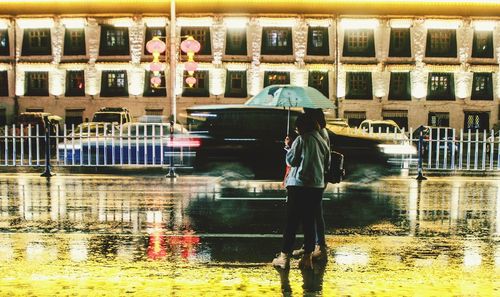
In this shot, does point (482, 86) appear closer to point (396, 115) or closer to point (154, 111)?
point (396, 115)

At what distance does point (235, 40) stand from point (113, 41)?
25.8 ft

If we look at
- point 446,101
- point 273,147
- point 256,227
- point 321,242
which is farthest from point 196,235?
point 446,101

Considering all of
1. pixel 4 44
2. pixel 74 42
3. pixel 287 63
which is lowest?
pixel 287 63

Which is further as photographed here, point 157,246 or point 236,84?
point 236,84

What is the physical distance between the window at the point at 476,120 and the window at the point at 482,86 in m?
1.00

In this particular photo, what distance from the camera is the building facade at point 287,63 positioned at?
38.2 metres

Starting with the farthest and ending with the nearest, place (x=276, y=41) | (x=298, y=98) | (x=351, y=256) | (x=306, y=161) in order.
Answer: (x=276, y=41), (x=298, y=98), (x=351, y=256), (x=306, y=161)

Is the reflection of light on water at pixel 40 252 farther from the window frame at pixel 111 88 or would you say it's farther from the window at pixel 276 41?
the window at pixel 276 41

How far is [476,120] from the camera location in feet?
127

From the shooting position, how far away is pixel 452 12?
1481 inches

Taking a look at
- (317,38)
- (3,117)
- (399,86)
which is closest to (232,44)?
(317,38)

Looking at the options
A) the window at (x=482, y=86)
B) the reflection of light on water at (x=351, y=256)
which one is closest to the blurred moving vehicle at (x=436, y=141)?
the window at (x=482, y=86)

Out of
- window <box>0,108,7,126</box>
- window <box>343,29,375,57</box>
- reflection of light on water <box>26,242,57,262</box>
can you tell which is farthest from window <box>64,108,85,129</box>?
reflection of light on water <box>26,242,57,262</box>

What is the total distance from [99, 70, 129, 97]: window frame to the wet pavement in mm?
23806
